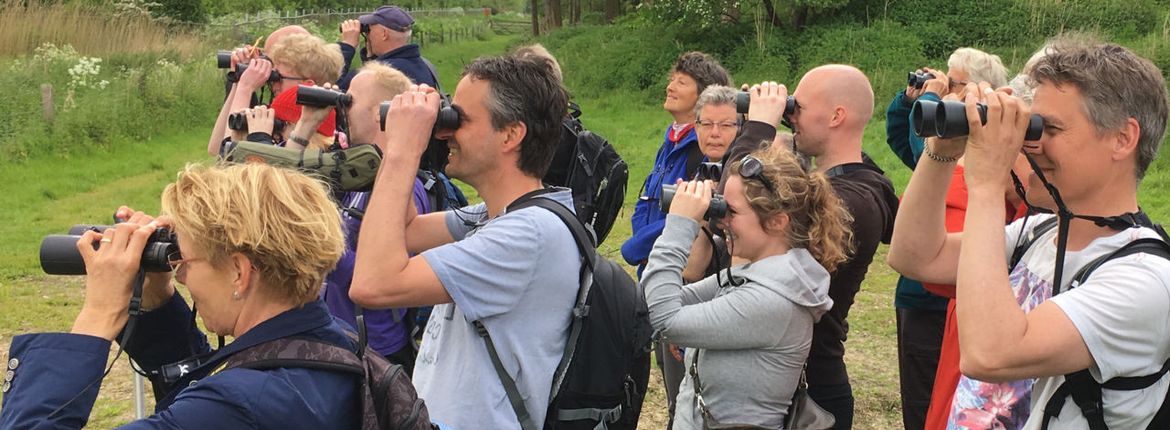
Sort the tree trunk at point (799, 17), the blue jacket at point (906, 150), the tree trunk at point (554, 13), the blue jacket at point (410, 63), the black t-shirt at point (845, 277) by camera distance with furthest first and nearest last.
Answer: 1. the tree trunk at point (554, 13)
2. the tree trunk at point (799, 17)
3. the blue jacket at point (410, 63)
4. the blue jacket at point (906, 150)
5. the black t-shirt at point (845, 277)

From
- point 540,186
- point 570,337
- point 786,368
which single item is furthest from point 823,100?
point 570,337

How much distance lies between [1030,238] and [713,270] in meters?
1.44

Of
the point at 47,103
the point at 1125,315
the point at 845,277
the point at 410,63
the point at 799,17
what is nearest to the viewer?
the point at 1125,315

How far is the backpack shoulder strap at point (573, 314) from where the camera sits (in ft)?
8.34

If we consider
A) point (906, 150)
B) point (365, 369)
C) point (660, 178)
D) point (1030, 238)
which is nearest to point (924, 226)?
point (1030, 238)

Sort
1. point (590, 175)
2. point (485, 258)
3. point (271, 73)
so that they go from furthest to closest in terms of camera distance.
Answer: point (271, 73) → point (590, 175) → point (485, 258)

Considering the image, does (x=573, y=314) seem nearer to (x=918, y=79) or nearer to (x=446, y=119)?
(x=446, y=119)

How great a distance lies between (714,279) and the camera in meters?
3.46

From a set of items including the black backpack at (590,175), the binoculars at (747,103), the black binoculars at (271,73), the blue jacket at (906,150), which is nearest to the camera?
the blue jacket at (906,150)

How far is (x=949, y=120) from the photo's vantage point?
2.15m

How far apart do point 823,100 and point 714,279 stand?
0.90 m

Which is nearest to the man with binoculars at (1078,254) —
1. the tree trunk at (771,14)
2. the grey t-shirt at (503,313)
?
the grey t-shirt at (503,313)

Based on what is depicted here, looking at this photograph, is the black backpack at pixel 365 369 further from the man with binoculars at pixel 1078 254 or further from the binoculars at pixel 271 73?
the binoculars at pixel 271 73

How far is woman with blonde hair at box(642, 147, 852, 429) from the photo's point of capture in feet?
10.1
